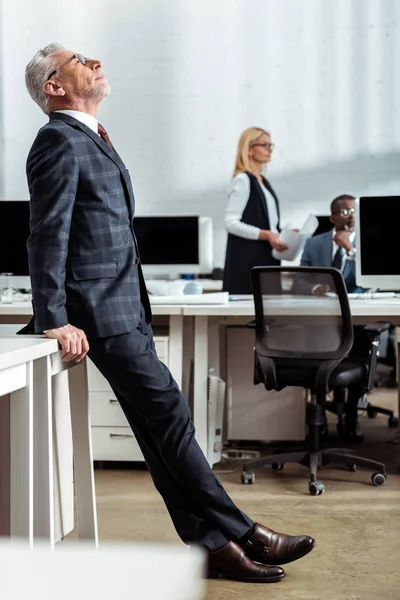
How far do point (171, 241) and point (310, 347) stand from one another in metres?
1.39

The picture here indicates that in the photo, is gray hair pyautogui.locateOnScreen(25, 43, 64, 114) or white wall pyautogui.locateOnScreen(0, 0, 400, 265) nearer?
gray hair pyautogui.locateOnScreen(25, 43, 64, 114)

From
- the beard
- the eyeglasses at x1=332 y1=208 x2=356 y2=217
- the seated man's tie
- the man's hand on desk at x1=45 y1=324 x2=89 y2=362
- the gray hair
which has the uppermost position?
the gray hair

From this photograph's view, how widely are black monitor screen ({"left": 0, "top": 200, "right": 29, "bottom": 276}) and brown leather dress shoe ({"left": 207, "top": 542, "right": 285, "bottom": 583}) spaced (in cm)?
228

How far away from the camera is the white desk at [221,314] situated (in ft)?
12.4

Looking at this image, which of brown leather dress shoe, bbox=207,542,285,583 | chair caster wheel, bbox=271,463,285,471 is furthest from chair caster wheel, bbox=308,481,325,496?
brown leather dress shoe, bbox=207,542,285,583

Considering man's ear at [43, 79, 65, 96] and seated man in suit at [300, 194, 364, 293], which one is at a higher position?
man's ear at [43, 79, 65, 96]

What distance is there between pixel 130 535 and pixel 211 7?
5594mm

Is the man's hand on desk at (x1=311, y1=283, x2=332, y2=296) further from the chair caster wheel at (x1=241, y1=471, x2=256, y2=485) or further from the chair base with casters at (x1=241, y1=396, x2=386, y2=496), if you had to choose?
the chair caster wheel at (x1=241, y1=471, x2=256, y2=485)

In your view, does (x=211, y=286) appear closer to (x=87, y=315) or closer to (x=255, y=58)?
(x=255, y=58)

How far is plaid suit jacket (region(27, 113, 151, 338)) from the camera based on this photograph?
224 centimetres

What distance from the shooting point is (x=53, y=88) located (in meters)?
2.38

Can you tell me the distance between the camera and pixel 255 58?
7.48 m

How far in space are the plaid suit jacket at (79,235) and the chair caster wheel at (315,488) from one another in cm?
152

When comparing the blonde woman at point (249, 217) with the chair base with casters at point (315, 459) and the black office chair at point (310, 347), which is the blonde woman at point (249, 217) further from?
the chair base with casters at point (315, 459)
